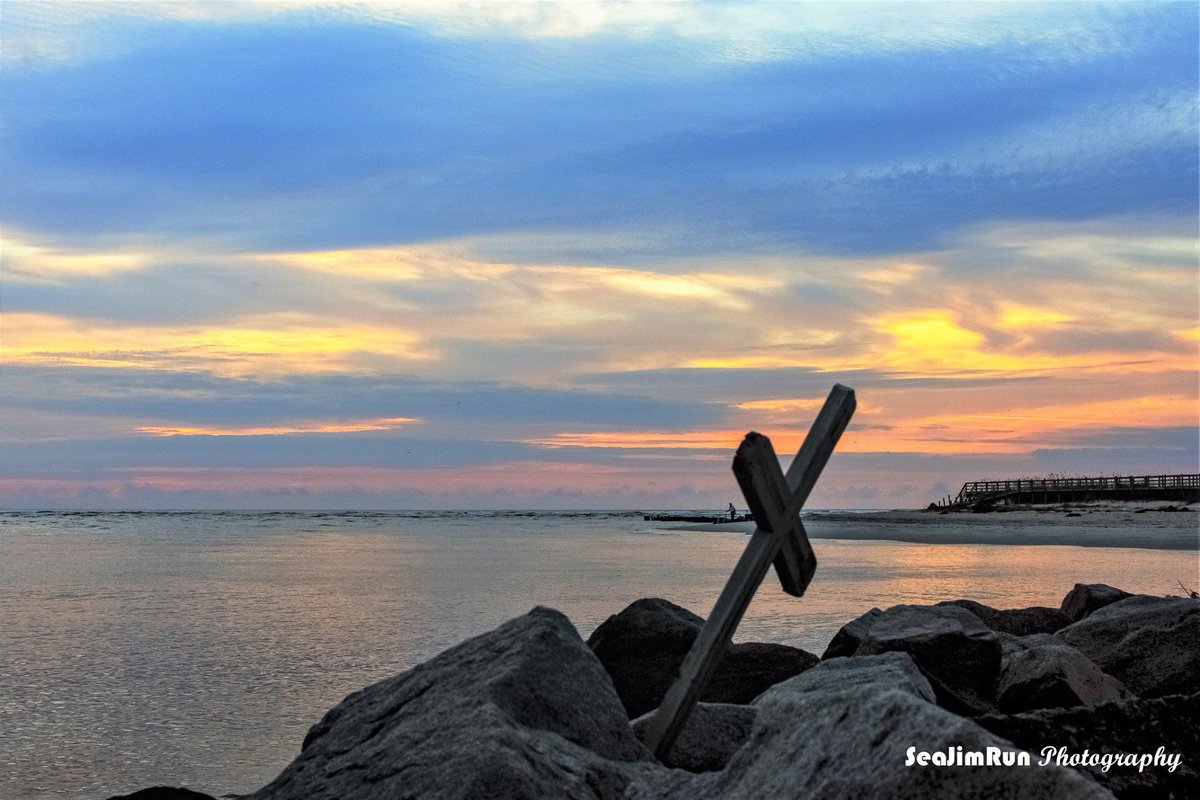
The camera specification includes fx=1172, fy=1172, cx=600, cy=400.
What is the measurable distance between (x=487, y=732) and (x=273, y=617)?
54.5 ft

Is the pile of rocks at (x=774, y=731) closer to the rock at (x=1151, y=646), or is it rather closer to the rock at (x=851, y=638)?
the rock at (x=1151, y=646)

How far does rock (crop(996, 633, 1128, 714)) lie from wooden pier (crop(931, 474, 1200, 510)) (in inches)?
2947

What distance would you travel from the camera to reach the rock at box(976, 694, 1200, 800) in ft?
15.4

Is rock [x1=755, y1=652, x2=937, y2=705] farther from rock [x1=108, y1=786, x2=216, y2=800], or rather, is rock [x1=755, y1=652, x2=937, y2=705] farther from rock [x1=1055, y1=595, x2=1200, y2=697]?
rock [x1=1055, y1=595, x2=1200, y2=697]

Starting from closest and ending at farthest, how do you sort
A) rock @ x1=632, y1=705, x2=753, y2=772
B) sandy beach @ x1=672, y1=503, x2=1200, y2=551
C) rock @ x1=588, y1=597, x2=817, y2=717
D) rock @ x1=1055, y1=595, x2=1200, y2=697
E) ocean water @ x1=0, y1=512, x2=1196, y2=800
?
rock @ x1=632, y1=705, x2=753, y2=772 < rock @ x1=1055, y1=595, x2=1200, y2=697 < rock @ x1=588, y1=597, x2=817, y2=717 < ocean water @ x1=0, y1=512, x2=1196, y2=800 < sandy beach @ x1=672, y1=503, x2=1200, y2=551

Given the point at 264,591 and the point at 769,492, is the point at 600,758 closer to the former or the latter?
the point at 769,492

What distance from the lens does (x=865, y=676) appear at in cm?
630

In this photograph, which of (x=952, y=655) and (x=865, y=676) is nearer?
(x=865, y=676)

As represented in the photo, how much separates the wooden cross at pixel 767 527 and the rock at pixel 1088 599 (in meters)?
9.05

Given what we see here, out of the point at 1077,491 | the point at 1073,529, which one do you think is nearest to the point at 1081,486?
the point at 1077,491

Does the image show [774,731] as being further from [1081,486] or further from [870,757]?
[1081,486]

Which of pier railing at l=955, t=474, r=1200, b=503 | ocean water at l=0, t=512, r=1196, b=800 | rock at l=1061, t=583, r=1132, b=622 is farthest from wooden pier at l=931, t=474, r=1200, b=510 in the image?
rock at l=1061, t=583, r=1132, b=622

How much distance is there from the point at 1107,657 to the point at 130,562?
36071 mm

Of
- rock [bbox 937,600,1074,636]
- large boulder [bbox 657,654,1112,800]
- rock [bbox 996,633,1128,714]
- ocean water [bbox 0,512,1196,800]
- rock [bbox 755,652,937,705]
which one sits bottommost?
ocean water [bbox 0,512,1196,800]
